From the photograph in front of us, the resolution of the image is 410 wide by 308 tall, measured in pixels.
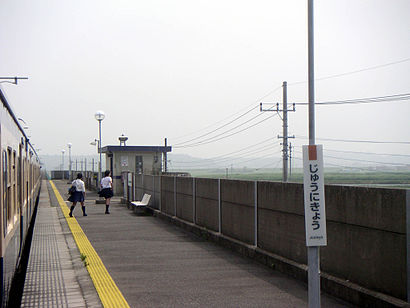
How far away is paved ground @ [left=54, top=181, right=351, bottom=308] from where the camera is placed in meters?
6.68

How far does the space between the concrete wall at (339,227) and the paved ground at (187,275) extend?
0.45 meters

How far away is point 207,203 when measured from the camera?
12586 millimetres

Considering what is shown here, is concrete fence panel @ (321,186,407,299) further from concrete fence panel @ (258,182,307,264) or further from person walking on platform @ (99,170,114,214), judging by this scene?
person walking on platform @ (99,170,114,214)

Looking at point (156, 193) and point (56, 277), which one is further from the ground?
point (156, 193)

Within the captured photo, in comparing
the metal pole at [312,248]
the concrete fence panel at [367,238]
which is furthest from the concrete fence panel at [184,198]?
the metal pole at [312,248]

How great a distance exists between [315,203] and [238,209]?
5.95m

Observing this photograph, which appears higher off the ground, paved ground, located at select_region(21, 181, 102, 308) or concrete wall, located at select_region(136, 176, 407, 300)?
concrete wall, located at select_region(136, 176, 407, 300)

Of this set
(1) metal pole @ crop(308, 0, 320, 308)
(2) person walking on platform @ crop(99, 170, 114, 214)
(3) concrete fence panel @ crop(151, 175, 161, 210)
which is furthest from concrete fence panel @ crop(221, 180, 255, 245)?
(2) person walking on platform @ crop(99, 170, 114, 214)

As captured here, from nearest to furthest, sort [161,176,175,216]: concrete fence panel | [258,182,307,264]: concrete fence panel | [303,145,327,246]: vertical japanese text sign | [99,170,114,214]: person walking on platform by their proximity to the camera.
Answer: [303,145,327,246]: vertical japanese text sign < [258,182,307,264]: concrete fence panel < [161,176,175,216]: concrete fence panel < [99,170,114,214]: person walking on platform

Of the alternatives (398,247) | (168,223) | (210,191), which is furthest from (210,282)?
(168,223)

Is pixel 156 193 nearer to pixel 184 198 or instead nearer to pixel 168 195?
pixel 168 195

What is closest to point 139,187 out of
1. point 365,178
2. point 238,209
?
point 238,209

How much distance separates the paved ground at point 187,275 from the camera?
6676 mm

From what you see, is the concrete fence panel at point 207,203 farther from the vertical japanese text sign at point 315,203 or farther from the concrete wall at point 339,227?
the vertical japanese text sign at point 315,203
